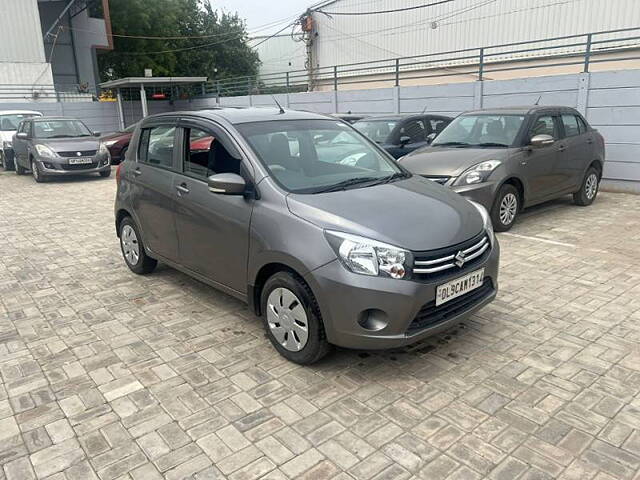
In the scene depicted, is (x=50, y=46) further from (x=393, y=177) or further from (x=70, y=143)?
(x=393, y=177)

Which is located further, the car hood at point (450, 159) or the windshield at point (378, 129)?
the windshield at point (378, 129)

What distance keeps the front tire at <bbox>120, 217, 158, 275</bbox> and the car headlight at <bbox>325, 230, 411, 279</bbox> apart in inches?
113

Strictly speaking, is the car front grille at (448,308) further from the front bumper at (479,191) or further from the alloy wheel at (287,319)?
the front bumper at (479,191)

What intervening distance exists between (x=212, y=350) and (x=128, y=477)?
1.37 meters

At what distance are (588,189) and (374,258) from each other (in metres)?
6.72

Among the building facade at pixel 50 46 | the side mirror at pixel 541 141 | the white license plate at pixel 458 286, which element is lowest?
the white license plate at pixel 458 286

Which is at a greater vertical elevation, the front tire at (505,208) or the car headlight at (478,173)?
the car headlight at (478,173)

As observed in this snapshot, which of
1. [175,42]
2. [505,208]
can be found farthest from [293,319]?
[175,42]

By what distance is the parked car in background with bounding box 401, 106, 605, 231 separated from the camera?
22.0 ft

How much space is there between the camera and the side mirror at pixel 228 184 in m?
3.71

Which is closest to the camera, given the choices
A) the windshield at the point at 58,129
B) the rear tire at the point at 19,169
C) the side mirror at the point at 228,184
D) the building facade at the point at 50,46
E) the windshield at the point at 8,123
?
the side mirror at the point at 228,184

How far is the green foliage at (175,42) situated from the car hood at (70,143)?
22.2 metres

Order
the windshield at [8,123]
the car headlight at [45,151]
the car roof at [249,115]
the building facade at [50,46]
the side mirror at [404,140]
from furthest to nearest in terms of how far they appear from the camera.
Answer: the building facade at [50,46]
the windshield at [8,123]
the car headlight at [45,151]
the side mirror at [404,140]
the car roof at [249,115]

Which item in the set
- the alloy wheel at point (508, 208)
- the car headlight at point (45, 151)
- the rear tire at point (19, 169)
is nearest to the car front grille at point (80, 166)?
the car headlight at point (45, 151)
